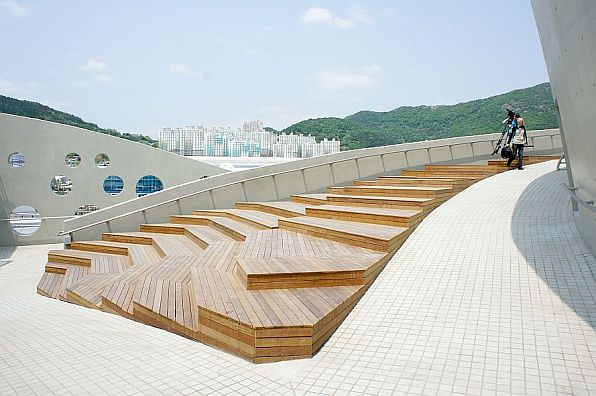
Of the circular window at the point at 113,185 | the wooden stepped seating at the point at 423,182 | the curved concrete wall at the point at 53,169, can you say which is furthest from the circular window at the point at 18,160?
the wooden stepped seating at the point at 423,182

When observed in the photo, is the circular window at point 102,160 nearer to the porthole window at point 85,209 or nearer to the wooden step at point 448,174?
the porthole window at point 85,209

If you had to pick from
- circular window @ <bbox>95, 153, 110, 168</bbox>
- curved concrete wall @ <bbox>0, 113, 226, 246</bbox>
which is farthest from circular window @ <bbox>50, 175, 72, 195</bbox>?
circular window @ <bbox>95, 153, 110, 168</bbox>

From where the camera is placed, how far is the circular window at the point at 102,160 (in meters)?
14.7

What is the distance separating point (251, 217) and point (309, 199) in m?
2.13

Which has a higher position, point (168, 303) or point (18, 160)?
point (18, 160)

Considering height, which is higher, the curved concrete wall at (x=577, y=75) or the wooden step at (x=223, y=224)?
the curved concrete wall at (x=577, y=75)

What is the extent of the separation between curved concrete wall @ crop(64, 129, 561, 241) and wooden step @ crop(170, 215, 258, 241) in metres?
0.79

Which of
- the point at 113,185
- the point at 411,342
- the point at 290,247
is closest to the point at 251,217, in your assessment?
the point at 290,247

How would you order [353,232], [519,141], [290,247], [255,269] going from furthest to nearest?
[519,141] < [353,232] < [290,247] < [255,269]

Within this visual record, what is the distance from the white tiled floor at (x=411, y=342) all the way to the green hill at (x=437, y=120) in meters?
17.5

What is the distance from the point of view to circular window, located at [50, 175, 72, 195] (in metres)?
14.2

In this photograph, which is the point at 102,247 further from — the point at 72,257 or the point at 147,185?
the point at 147,185

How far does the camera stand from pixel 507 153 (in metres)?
13.8

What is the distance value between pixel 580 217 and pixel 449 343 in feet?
13.7
